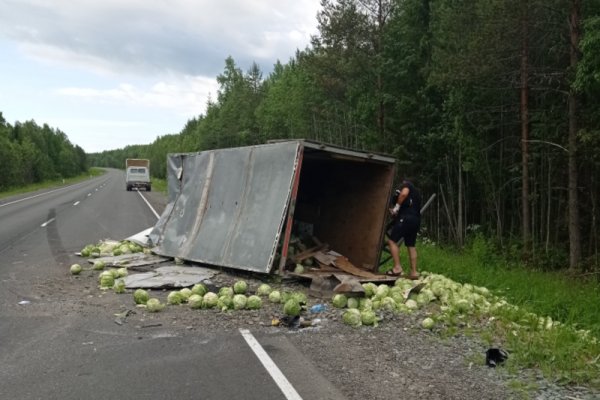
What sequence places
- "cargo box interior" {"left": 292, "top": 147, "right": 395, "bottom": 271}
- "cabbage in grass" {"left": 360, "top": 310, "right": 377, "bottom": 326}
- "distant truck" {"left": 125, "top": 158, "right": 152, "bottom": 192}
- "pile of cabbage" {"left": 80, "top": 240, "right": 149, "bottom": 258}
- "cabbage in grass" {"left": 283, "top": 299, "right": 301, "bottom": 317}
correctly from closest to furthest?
"cabbage in grass" {"left": 360, "top": 310, "right": 377, "bottom": 326} → "cabbage in grass" {"left": 283, "top": 299, "right": 301, "bottom": 317} → "cargo box interior" {"left": 292, "top": 147, "right": 395, "bottom": 271} → "pile of cabbage" {"left": 80, "top": 240, "right": 149, "bottom": 258} → "distant truck" {"left": 125, "top": 158, "right": 152, "bottom": 192}

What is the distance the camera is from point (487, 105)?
17.2 m

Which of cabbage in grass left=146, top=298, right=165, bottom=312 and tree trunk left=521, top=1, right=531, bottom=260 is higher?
tree trunk left=521, top=1, right=531, bottom=260

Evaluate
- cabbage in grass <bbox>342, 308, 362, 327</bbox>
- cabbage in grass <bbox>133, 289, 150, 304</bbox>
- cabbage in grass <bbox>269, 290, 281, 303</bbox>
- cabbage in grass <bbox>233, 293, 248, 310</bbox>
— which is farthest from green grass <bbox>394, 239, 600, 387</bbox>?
cabbage in grass <bbox>133, 289, 150, 304</bbox>

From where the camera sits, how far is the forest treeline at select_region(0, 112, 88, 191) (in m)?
52.5

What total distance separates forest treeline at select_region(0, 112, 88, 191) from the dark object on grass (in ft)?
178

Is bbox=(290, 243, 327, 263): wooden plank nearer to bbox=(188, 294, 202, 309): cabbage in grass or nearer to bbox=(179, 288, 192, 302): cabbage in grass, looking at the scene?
bbox=(179, 288, 192, 302): cabbage in grass

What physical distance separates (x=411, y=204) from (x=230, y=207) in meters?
3.56

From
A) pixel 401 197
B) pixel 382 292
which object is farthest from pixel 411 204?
pixel 382 292

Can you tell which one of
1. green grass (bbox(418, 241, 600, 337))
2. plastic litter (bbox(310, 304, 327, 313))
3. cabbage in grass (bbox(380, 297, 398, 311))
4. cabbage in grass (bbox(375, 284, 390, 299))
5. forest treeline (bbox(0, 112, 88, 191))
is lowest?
green grass (bbox(418, 241, 600, 337))

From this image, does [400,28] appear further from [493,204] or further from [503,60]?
[493,204]

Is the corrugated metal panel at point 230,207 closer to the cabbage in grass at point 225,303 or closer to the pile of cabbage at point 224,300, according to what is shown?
the pile of cabbage at point 224,300

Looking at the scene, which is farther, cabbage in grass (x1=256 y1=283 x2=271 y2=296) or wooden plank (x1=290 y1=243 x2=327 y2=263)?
wooden plank (x1=290 y1=243 x2=327 y2=263)

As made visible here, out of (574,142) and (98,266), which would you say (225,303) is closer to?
(98,266)

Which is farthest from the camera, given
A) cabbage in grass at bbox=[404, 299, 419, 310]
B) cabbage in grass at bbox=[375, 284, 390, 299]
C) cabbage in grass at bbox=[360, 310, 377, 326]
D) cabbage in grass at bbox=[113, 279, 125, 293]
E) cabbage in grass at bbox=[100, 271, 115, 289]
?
cabbage in grass at bbox=[100, 271, 115, 289]
